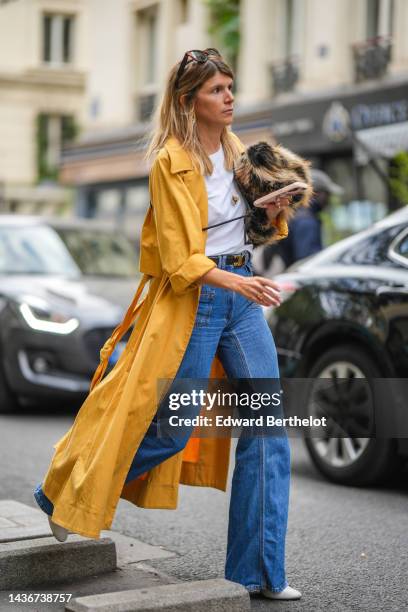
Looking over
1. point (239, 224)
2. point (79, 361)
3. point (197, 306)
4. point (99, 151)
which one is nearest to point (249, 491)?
point (197, 306)

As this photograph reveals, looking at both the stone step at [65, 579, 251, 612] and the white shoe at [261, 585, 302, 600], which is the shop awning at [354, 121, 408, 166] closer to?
the white shoe at [261, 585, 302, 600]

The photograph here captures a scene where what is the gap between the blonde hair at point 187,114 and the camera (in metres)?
4.04

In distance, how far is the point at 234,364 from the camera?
13.5 feet

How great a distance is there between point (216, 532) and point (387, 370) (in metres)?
1.42

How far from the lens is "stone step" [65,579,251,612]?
3.59 m

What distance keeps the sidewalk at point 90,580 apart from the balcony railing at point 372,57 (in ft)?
47.7

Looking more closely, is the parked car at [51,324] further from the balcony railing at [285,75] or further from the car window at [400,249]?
the balcony railing at [285,75]

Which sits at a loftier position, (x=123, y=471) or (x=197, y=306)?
(x=197, y=306)

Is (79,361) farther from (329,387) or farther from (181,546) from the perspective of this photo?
(181,546)

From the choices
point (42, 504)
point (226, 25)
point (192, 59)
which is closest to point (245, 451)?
point (42, 504)

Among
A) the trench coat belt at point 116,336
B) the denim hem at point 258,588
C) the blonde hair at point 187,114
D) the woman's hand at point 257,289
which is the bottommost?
the denim hem at point 258,588

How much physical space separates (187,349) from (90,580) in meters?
0.95

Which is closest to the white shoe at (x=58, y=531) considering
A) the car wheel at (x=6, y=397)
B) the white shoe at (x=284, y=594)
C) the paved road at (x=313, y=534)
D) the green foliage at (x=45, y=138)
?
the paved road at (x=313, y=534)

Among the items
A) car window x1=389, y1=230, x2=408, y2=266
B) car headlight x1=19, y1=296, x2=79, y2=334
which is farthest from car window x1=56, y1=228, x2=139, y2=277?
car window x1=389, y1=230, x2=408, y2=266
